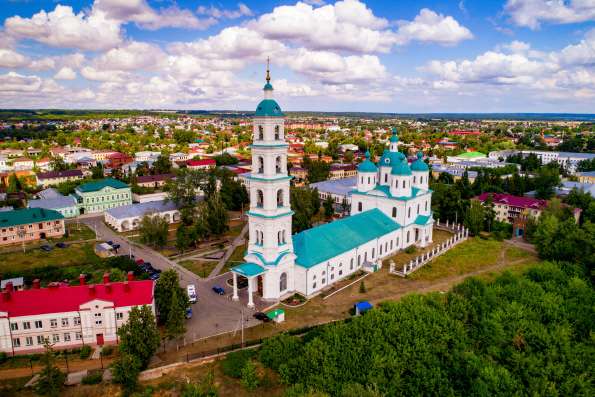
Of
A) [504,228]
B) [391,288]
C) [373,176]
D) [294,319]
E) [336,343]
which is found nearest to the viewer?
[336,343]

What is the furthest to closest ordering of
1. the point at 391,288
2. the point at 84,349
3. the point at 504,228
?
1. the point at 504,228
2. the point at 391,288
3. the point at 84,349

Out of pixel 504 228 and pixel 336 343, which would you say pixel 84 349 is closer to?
pixel 336 343

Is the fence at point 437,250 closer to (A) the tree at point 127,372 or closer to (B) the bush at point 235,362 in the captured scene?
(B) the bush at point 235,362

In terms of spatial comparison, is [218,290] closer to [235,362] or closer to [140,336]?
[235,362]

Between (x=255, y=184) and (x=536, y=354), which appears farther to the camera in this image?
(x=255, y=184)

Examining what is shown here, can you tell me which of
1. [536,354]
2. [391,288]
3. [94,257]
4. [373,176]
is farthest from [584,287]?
[94,257]

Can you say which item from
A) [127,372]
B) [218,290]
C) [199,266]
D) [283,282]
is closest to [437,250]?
[283,282]

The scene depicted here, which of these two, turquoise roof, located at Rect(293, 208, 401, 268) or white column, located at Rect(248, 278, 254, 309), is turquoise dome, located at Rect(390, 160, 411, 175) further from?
white column, located at Rect(248, 278, 254, 309)
